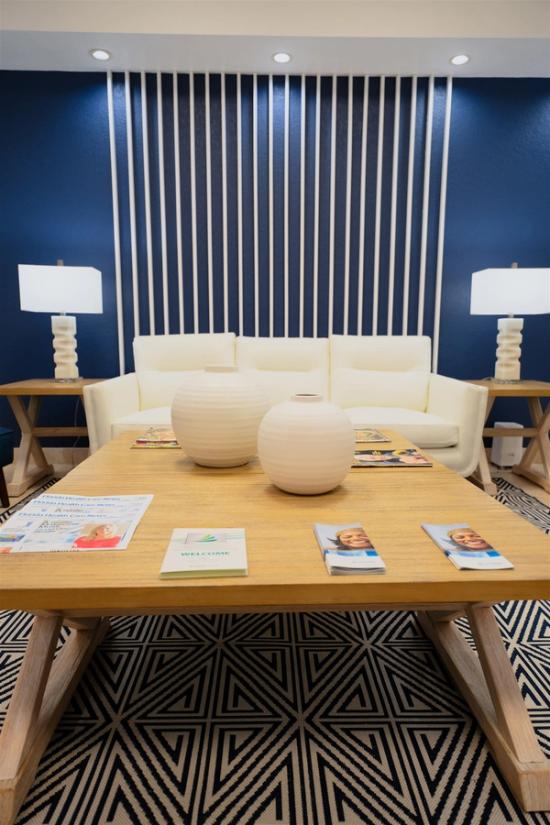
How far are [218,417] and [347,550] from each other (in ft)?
1.88

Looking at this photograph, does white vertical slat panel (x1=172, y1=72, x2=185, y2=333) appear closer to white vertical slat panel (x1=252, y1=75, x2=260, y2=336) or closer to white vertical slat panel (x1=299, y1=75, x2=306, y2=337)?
white vertical slat panel (x1=252, y1=75, x2=260, y2=336)

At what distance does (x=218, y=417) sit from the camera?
1264mm

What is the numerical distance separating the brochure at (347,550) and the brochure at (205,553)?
130 millimetres

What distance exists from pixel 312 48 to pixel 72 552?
112 inches

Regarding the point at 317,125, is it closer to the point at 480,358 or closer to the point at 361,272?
the point at 361,272

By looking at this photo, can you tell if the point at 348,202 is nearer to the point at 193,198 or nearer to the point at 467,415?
the point at 193,198

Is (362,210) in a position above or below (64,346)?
above

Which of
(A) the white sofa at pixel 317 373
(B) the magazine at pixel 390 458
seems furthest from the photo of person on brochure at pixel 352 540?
(A) the white sofa at pixel 317 373

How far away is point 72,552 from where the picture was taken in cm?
80

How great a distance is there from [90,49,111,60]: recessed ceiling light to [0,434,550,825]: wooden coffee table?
2.50m

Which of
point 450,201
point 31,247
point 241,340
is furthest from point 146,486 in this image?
point 450,201

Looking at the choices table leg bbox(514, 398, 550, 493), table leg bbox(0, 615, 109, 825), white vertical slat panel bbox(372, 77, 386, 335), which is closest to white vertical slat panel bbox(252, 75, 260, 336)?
white vertical slat panel bbox(372, 77, 386, 335)

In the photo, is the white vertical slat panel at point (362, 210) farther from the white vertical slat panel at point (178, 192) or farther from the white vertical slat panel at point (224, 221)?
the white vertical slat panel at point (178, 192)

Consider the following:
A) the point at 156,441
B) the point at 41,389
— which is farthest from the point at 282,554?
the point at 41,389
